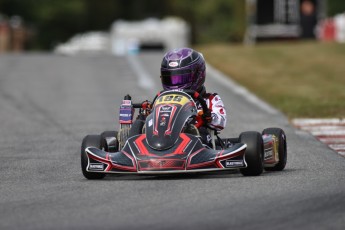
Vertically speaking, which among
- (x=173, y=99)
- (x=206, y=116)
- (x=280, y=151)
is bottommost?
(x=280, y=151)

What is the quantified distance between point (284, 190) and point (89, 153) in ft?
7.04

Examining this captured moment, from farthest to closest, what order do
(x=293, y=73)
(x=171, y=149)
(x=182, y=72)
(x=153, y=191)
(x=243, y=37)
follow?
(x=243, y=37) < (x=293, y=73) < (x=182, y=72) < (x=171, y=149) < (x=153, y=191)

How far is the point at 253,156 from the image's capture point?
35.7 ft

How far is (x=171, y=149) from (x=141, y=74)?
17937mm

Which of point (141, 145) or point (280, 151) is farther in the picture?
point (280, 151)

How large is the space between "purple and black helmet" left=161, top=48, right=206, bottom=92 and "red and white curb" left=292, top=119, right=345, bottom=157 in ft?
7.69

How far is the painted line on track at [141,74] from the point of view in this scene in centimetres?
2559

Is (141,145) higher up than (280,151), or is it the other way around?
(141,145)

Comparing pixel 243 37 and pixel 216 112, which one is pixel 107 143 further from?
pixel 243 37

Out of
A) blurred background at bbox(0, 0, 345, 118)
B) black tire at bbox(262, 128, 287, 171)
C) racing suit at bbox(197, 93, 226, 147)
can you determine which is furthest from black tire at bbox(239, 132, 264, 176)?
blurred background at bbox(0, 0, 345, 118)

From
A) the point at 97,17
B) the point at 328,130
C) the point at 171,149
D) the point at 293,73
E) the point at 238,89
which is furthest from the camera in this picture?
the point at 97,17

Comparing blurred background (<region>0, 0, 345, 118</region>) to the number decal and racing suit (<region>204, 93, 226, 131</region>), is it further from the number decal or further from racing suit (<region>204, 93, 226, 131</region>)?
the number decal

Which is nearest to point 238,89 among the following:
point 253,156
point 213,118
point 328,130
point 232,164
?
point 328,130

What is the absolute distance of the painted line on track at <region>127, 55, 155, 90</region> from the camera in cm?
2559
